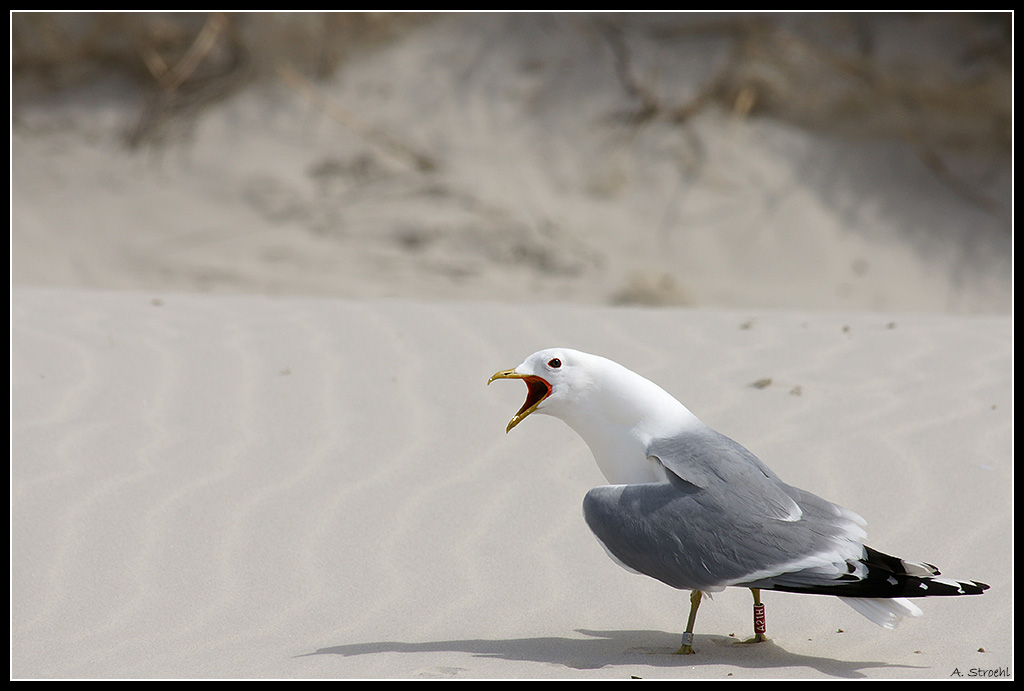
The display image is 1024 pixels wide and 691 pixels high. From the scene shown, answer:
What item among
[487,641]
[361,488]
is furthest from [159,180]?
A: [487,641]

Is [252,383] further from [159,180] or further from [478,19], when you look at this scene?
[478,19]

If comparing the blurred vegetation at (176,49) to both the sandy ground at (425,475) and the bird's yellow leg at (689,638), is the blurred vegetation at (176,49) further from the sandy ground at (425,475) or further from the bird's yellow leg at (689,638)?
the bird's yellow leg at (689,638)

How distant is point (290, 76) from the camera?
12734mm

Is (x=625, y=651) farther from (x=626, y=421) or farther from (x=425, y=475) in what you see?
(x=425, y=475)

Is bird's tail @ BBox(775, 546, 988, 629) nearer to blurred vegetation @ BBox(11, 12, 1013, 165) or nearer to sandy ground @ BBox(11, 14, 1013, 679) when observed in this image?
sandy ground @ BBox(11, 14, 1013, 679)

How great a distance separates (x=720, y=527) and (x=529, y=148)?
10.3 meters

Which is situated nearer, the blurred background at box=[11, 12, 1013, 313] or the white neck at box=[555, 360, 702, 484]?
the white neck at box=[555, 360, 702, 484]

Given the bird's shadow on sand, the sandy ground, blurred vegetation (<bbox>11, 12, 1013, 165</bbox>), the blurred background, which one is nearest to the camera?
the bird's shadow on sand

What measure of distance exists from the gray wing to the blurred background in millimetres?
8867

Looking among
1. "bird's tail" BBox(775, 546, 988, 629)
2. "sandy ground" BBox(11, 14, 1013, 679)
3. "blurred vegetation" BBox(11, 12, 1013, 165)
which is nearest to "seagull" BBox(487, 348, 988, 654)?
"bird's tail" BBox(775, 546, 988, 629)

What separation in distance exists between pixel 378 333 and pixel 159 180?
785cm

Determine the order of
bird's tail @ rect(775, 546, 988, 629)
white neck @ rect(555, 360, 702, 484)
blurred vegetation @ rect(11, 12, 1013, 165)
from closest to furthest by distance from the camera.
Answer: bird's tail @ rect(775, 546, 988, 629)
white neck @ rect(555, 360, 702, 484)
blurred vegetation @ rect(11, 12, 1013, 165)

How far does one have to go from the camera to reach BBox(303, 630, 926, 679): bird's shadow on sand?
2.84 metres

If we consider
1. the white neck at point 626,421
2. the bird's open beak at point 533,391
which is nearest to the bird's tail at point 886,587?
the white neck at point 626,421
